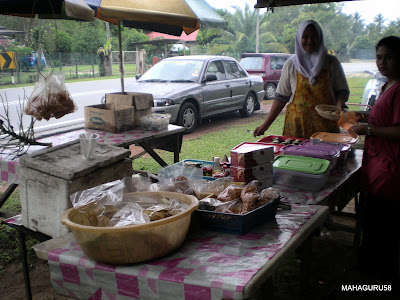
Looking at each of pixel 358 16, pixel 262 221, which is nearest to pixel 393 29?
pixel 358 16

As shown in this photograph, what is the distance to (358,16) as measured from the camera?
40.3 m

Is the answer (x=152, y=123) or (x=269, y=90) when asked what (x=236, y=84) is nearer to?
(x=269, y=90)

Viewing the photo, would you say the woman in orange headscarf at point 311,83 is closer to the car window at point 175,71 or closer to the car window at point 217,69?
the car window at point 175,71

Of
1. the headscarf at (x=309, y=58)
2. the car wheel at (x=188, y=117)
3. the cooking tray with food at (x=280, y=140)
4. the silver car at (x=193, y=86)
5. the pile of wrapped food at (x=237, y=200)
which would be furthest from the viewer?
the car wheel at (x=188, y=117)

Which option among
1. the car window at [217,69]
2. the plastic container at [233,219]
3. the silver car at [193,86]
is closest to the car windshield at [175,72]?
the silver car at [193,86]

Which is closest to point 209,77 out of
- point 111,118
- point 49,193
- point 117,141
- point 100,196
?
point 111,118

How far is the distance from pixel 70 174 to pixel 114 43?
29483 millimetres

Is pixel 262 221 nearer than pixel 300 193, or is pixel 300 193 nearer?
pixel 262 221

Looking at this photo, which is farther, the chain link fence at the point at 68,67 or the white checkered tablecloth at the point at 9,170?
the chain link fence at the point at 68,67

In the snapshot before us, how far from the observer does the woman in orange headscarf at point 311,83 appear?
10.2 feet

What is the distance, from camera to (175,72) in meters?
8.46

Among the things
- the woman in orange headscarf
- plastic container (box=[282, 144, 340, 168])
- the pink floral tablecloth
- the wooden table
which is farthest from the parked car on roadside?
plastic container (box=[282, 144, 340, 168])

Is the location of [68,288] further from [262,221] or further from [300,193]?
[300,193]

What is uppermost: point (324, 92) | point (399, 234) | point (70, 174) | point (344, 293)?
point (324, 92)
